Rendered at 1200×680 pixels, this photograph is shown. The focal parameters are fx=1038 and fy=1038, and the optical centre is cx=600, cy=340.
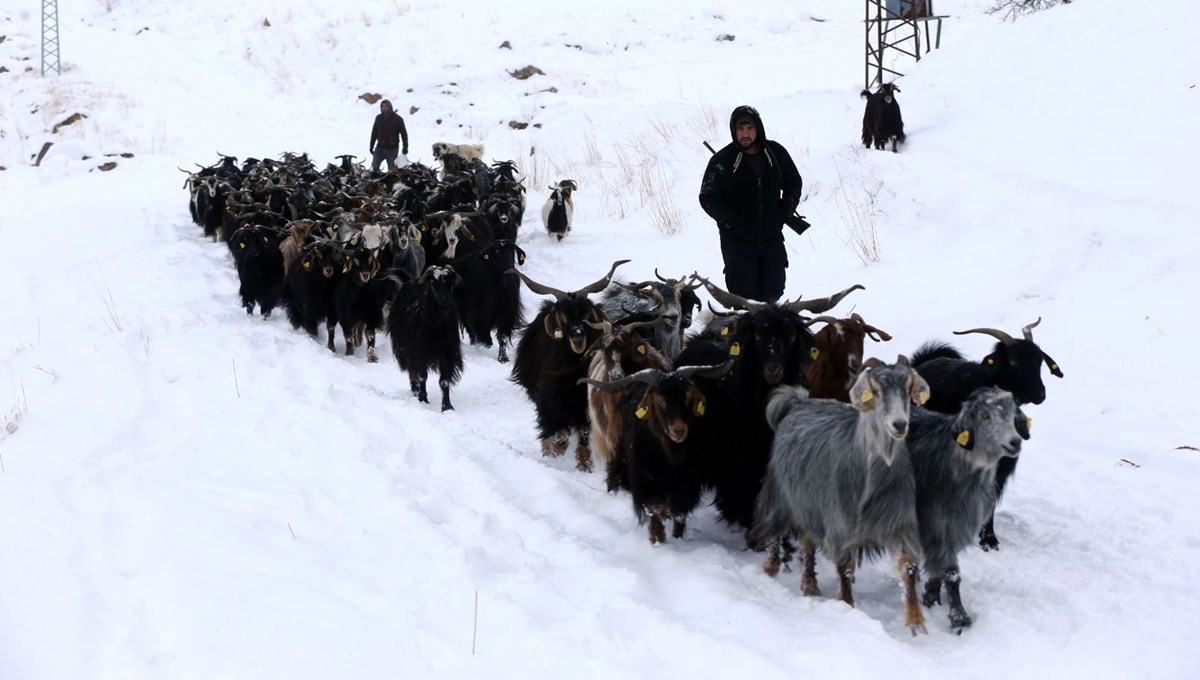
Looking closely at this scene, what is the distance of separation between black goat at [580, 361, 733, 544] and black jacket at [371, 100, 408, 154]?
1534cm

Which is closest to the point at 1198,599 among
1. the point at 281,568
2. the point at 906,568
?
the point at 906,568

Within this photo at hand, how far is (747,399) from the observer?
5.48m

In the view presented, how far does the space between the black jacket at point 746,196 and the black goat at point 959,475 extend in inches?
106

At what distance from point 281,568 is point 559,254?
9242 millimetres

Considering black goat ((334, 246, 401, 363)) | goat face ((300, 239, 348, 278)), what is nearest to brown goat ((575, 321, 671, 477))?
black goat ((334, 246, 401, 363))

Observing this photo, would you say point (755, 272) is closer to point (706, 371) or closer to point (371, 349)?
point (706, 371)

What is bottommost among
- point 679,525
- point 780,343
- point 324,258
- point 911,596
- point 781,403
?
point 679,525

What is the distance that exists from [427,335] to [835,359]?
3696 millimetres

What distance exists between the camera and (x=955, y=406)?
209 inches

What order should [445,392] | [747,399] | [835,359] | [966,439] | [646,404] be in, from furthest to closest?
[445,392] < [835,359] < [747,399] < [646,404] < [966,439]

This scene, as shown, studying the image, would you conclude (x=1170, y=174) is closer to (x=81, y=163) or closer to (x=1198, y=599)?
(x=1198, y=599)

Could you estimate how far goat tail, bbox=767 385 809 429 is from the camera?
5164 millimetres

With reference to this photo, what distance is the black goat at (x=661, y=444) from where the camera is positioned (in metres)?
5.24

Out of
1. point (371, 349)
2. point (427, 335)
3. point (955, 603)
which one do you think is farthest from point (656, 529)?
point (371, 349)
